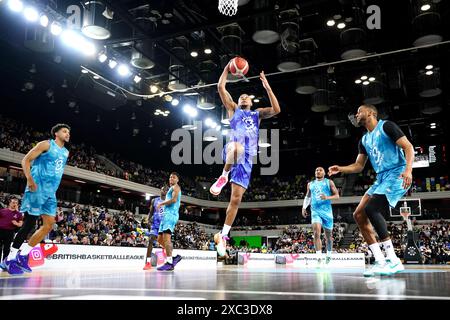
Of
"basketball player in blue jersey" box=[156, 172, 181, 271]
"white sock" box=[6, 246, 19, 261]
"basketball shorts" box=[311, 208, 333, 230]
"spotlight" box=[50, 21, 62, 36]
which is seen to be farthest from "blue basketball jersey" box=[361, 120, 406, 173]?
"spotlight" box=[50, 21, 62, 36]

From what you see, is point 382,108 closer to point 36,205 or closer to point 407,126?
point 407,126

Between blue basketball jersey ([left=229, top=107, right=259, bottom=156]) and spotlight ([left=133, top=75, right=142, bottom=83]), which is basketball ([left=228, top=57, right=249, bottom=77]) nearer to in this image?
blue basketball jersey ([left=229, top=107, right=259, bottom=156])

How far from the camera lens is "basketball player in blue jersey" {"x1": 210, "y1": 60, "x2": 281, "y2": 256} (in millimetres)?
5039

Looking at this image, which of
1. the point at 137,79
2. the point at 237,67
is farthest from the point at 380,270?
the point at 137,79

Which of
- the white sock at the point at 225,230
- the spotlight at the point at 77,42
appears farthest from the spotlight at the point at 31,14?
the white sock at the point at 225,230

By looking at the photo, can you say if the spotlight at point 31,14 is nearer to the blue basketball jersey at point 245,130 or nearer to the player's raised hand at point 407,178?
the blue basketball jersey at point 245,130

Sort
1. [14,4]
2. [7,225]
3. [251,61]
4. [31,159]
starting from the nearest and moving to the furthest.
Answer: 1. [31,159]
2. [7,225]
3. [14,4]
4. [251,61]

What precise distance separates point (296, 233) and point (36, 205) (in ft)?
97.4

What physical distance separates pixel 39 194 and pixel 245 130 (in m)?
3.08

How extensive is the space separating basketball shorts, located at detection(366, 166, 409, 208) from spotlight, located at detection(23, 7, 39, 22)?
35.4ft

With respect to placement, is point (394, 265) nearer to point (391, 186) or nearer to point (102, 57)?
point (391, 186)

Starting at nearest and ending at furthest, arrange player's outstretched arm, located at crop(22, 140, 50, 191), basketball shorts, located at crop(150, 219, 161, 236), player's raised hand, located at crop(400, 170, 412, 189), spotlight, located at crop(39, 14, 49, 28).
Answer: player's raised hand, located at crop(400, 170, 412, 189) < player's outstretched arm, located at crop(22, 140, 50, 191) < basketball shorts, located at crop(150, 219, 161, 236) < spotlight, located at crop(39, 14, 49, 28)

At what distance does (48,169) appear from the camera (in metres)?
5.84
